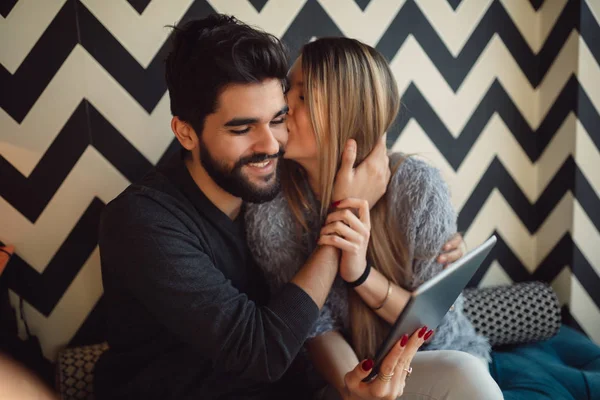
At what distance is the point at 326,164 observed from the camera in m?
1.36

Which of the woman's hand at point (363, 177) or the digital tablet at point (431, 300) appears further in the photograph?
the woman's hand at point (363, 177)

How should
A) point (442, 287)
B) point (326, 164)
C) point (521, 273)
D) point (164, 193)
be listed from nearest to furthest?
point (442, 287)
point (164, 193)
point (326, 164)
point (521, 273)

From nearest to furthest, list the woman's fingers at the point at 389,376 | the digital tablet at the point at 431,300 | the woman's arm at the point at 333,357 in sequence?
the digital tablet at the point at 431,300 → the woman's fingers at the point at 389,376 → the woman's arm at the point at 333,357

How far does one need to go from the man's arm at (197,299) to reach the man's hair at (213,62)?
0.27 m

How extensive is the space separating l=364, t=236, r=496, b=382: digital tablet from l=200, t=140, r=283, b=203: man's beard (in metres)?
0.48

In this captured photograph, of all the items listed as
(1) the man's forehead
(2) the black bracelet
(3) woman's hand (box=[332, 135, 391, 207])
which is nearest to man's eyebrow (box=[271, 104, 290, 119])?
(1) the man's forehead

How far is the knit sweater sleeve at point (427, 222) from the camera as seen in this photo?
4.34 feet

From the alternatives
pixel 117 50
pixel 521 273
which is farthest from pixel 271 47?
pixel 521 273

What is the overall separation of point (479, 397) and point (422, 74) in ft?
3.69

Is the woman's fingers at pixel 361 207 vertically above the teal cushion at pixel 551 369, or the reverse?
the woman's fingers at pixel 361 207

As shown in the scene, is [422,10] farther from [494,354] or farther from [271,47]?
[494,354]

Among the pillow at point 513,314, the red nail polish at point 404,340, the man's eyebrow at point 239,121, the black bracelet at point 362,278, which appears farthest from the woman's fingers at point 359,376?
the pillow at point 513,314

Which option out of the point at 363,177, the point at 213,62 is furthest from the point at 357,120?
the point at 213,62

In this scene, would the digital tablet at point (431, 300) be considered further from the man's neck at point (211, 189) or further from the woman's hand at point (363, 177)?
the man's neck at point (211, 189)
